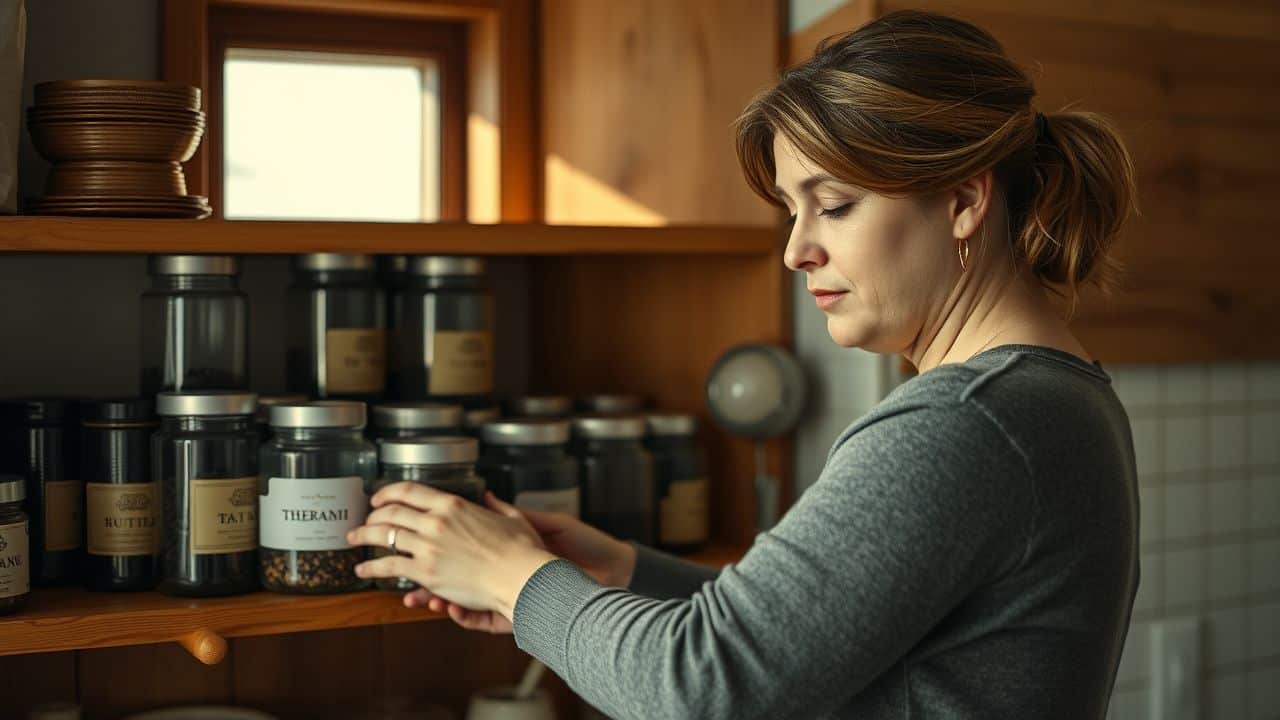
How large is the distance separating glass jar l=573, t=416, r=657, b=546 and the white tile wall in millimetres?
616

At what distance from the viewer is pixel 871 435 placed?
32.2 inches

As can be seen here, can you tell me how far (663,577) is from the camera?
1.25 metres

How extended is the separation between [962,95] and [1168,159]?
0.80 m

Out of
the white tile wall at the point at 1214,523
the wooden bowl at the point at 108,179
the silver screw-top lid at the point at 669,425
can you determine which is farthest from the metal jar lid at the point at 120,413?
the white tile wall at the point at 1214,523

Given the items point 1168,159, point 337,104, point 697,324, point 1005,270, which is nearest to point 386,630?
point 697,324

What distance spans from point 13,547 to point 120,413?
158 mm

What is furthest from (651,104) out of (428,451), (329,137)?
(428,451)

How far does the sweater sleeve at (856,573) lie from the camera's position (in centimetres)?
78

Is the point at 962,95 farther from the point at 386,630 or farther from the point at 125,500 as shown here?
the point at 386,630

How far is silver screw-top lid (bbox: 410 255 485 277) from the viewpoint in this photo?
1.41 m

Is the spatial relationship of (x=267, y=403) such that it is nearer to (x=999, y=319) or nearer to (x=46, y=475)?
(x=46, y=475)

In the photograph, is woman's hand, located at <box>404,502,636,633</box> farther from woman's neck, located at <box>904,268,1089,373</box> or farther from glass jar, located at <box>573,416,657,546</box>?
woman's neck, located at <box>904,268,1089,373</box>

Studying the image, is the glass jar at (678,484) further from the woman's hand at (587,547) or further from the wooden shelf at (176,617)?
the wooden shelf at (176,617)

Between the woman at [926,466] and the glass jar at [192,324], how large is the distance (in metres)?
0.43
